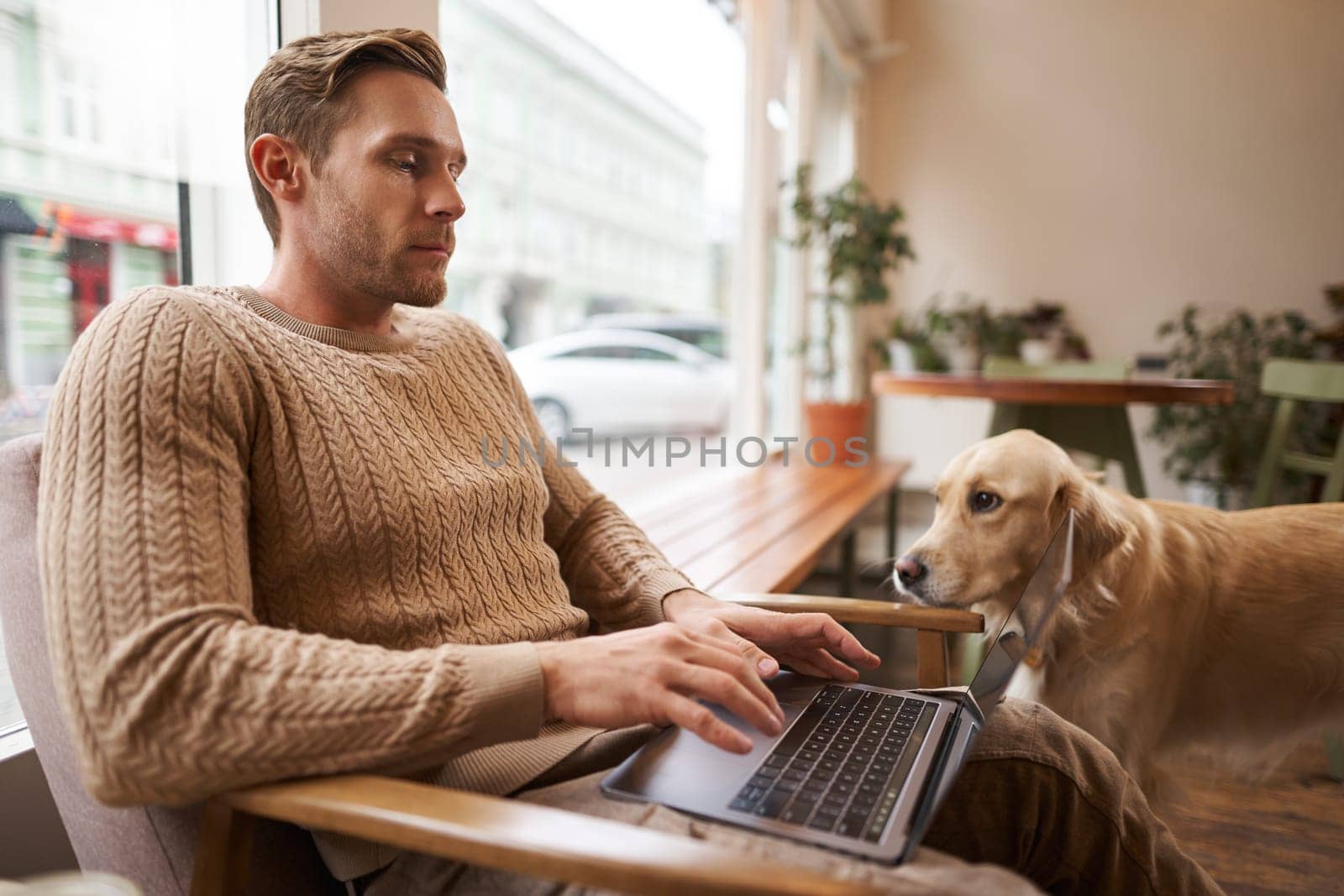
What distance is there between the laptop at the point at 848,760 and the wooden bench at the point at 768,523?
68 cm

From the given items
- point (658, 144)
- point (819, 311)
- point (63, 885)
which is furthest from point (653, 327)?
Answer: point (63, 885)

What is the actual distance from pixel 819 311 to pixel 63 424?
454 centimetres

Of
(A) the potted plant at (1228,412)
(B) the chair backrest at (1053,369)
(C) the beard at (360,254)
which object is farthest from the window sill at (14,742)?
(A) the potted plant at (1228,412)

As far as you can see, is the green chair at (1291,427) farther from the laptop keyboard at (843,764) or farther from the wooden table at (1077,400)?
the laptop keyboard at (843,764)

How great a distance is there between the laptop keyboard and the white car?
5.42 ft

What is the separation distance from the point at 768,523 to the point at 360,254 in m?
1.56

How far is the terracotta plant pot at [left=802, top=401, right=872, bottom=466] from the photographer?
388cm

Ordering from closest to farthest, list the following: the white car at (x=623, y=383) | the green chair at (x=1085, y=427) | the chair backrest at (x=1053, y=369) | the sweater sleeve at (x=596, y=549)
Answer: the sweater sleeve at (x=596, y=549)
the green chair at (x=1085, y=427)
the white car at (x=623, y=383)
the chair backrest at (x=1053, y=369)

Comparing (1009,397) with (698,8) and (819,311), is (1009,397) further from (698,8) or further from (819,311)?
(819,311)

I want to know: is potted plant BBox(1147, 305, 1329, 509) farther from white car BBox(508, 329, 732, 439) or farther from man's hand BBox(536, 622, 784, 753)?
man's hand BBox(536, 622, 784, 753)

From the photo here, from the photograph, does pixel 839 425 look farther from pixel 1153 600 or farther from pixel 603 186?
pixel 1153 600

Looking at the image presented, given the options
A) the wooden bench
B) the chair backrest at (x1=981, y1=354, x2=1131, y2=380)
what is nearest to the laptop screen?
the wooden bench

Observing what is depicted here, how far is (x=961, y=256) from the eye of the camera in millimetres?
5555

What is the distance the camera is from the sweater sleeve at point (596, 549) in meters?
1.27
